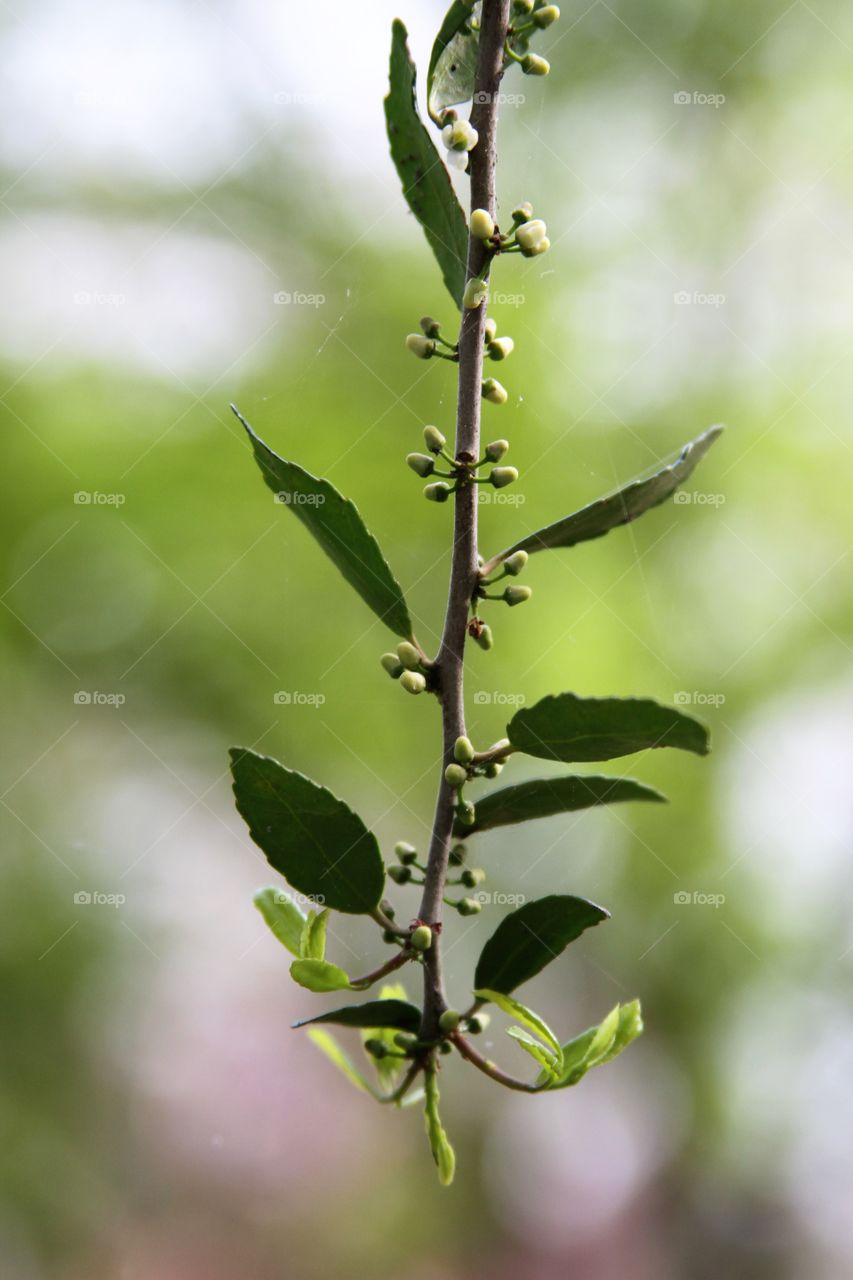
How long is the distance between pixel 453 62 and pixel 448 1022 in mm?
330

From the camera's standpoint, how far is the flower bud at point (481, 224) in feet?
1.06

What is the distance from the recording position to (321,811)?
0.34 m

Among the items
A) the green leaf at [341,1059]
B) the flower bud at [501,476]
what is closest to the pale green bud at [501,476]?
the flower bud at [501,476]

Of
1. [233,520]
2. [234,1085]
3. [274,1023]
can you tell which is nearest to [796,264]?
[233,520]

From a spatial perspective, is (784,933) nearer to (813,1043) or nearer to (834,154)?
(813,1043)

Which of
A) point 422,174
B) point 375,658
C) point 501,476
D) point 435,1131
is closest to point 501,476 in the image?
point 501,476

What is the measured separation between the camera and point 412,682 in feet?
1.11

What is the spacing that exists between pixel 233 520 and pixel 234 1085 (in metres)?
0.91

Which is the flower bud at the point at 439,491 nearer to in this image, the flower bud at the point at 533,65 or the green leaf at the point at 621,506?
the green leaf at the point at 621,506

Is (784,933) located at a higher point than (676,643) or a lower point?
lower

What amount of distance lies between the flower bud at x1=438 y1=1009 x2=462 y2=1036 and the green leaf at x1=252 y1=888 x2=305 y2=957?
7 centimetres

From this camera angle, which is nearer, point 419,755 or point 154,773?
point 419,755

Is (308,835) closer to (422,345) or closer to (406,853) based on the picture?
(406,853)

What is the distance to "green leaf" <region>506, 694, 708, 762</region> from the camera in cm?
28
